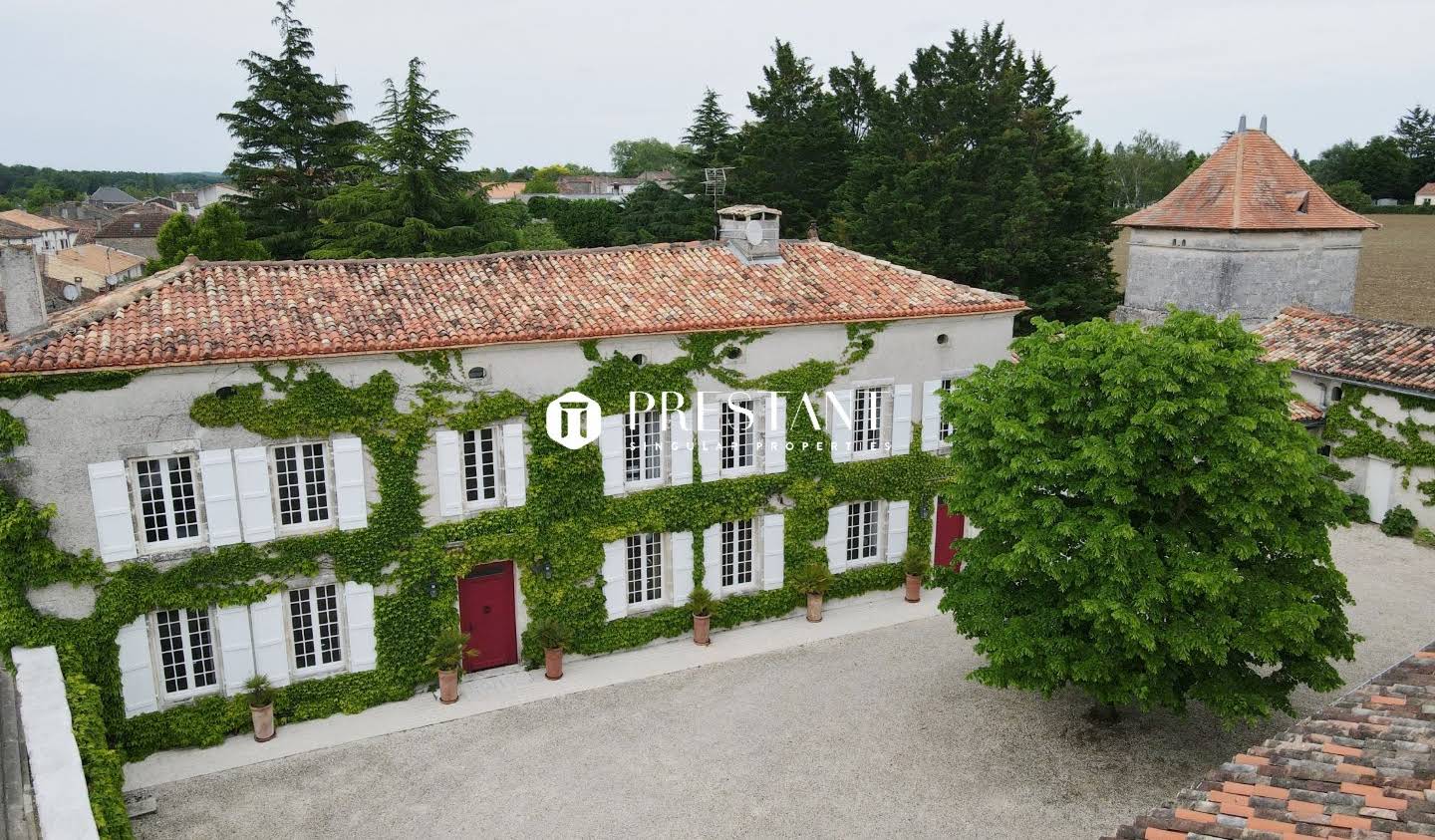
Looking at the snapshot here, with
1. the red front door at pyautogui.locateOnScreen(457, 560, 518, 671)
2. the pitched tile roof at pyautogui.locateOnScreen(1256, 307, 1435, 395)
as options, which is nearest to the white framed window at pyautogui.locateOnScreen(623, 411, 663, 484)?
the red front door at pyautogui.locateOnScreen(457, 560, 518, 671)

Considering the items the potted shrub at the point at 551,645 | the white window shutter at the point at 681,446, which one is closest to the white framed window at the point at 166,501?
the potted shrub at the point at 551,645

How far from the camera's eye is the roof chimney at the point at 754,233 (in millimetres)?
22094

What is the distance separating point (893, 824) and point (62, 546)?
1259 cm

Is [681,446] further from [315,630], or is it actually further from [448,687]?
[315,630]

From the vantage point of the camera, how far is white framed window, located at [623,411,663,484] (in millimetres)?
19312

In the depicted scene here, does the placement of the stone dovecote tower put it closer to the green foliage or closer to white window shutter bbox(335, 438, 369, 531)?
the green foliage

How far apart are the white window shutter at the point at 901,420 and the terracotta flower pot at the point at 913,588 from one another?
2634 mm

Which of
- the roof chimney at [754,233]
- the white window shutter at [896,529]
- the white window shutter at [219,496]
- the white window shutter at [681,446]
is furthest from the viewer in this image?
the white window shutter at [896,529]

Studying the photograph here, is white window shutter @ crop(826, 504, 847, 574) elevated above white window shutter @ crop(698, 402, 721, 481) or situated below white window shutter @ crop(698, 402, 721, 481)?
below

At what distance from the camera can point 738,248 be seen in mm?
22625

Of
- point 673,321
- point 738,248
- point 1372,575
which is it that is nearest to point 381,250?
point 738,248

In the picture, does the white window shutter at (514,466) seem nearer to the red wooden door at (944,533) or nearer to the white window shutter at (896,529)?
the white window shutter at (896,529)

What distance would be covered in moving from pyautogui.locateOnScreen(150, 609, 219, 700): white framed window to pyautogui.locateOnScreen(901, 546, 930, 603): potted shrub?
13.2m

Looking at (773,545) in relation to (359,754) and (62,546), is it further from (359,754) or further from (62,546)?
(62,546)
